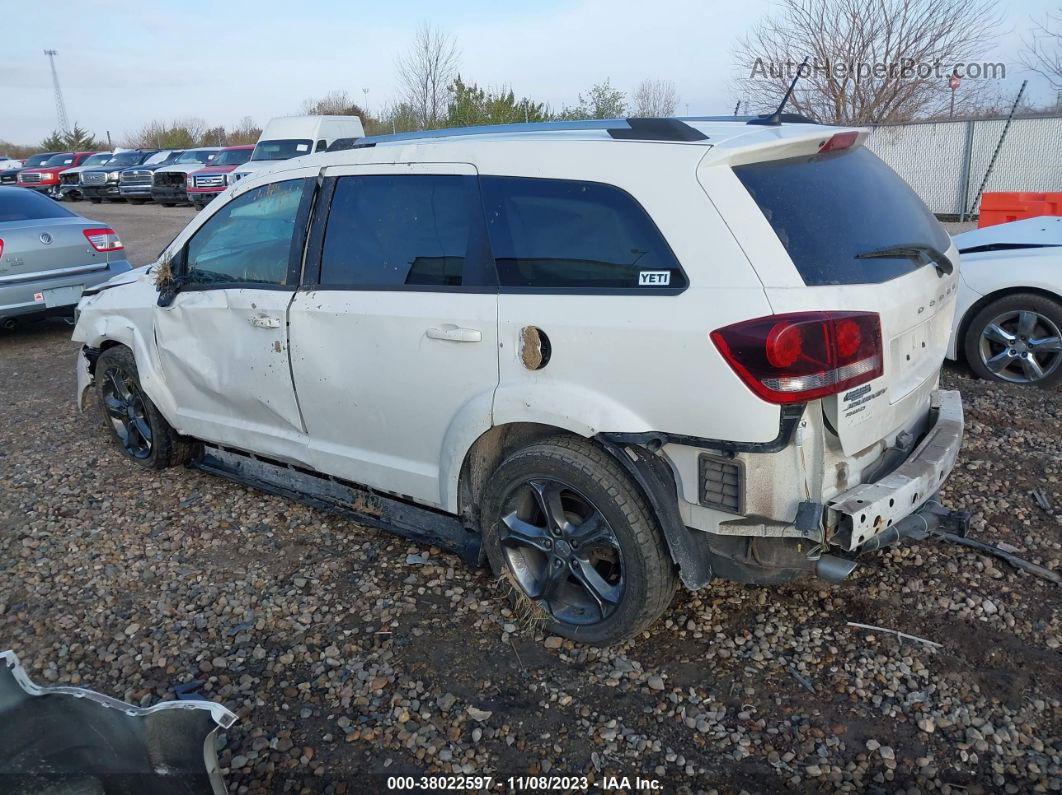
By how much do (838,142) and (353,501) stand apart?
271cm

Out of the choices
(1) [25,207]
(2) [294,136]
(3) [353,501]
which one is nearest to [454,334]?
(3) [353,501]

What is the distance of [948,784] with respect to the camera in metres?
2.61

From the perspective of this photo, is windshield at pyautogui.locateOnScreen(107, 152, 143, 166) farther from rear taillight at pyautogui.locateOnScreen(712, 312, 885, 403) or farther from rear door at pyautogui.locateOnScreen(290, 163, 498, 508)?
rear taillight at pyautogui.locateOnScreen(712, 312, 885, 403)

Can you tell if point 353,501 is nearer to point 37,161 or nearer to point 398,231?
point 398,231

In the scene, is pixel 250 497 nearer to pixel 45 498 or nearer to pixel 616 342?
pixel 45 498

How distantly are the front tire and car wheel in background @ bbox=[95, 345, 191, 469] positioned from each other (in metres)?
2.62

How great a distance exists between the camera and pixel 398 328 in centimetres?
353

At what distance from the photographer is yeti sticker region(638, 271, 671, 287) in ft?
9.49

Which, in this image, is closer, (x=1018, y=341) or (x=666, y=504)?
(x=666, y=504)

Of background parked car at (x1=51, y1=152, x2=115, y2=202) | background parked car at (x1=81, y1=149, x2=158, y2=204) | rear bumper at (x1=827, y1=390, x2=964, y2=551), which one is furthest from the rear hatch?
background parked car at (x1=51, y1=152, x2=115, y2=202)

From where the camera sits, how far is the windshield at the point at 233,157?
2367 centimetres

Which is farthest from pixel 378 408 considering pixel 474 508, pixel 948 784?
pixel 948 784

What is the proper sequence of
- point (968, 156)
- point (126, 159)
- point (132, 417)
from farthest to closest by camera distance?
point (126, 159), point (968, 156), point (132, 417)

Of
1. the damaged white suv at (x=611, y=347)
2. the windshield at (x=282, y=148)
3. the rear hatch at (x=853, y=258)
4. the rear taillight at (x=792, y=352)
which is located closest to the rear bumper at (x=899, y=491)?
the damaged white suv at (x=611, y=347)
